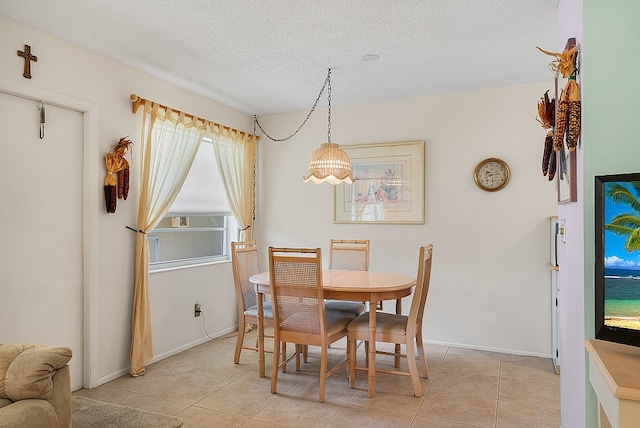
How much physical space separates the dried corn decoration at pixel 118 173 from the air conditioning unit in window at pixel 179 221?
0.77 m

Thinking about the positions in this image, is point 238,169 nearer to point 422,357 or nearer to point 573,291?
point 422,357

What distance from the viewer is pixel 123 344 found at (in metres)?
3.43

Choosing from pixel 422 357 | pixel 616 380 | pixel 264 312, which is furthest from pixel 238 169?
pixel 616 380

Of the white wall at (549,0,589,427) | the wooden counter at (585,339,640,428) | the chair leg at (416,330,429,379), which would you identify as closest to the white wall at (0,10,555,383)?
the chair leg at (416,330,429,379)

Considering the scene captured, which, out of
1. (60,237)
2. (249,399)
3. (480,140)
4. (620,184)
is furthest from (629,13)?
(60,237)

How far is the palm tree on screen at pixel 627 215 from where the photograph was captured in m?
1.42

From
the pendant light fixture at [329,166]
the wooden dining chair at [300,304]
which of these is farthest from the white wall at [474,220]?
the wooden dining chair at [300,304]

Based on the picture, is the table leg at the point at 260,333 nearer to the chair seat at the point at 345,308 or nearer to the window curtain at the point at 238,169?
the chair seat at the point at 345,308

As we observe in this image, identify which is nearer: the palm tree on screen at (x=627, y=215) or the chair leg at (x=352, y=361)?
the palm tree on screen at (x=627, y=215)

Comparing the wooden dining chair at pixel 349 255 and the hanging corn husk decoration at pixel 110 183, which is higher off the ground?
the hanging corn husk decoration at pixel 110 183

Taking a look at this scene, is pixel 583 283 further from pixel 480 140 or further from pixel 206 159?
pixel 206 159

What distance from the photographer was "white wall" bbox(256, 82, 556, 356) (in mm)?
3984

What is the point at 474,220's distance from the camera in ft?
13.8

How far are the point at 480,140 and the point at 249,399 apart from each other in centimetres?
313
